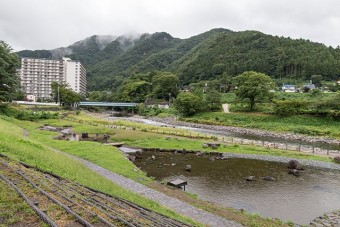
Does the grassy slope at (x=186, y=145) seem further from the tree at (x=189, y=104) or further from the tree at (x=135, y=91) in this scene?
the tree at (x=135, y=91)

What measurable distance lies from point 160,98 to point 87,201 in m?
127

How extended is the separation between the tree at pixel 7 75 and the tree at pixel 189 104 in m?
48.0

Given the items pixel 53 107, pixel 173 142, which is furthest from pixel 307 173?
pixel 53 107

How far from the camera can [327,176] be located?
1132 inches

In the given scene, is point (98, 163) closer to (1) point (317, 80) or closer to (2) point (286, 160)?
(2) point (286, 160)

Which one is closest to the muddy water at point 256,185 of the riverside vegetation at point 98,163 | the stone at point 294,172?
the stone at point 294,172

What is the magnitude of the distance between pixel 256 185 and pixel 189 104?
66.0 m

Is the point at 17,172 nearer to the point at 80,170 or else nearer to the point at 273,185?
the point at 80,170

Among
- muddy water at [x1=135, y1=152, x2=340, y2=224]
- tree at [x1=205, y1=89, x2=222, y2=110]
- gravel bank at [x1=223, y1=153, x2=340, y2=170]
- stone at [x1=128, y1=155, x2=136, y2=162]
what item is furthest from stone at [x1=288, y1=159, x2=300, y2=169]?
tree at [x1=205, y1=89, x2=222, y2=110]

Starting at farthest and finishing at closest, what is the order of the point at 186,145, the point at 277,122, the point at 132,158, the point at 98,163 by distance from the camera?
the point at 277,122 < the point at 186,145 < the point at 132,158 < the point at 98,163

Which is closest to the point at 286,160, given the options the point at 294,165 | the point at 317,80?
the point at 294,165

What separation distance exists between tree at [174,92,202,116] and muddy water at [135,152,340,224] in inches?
2177

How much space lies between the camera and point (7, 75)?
2173 inches

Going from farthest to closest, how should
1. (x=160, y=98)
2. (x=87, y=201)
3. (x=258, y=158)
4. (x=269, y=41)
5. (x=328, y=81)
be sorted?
1. (x=269, y=41)
2. (x=160, y=98)
3. (x=328, y=81)
4. (x=258, y=158)
5. (x=87, y=201)
